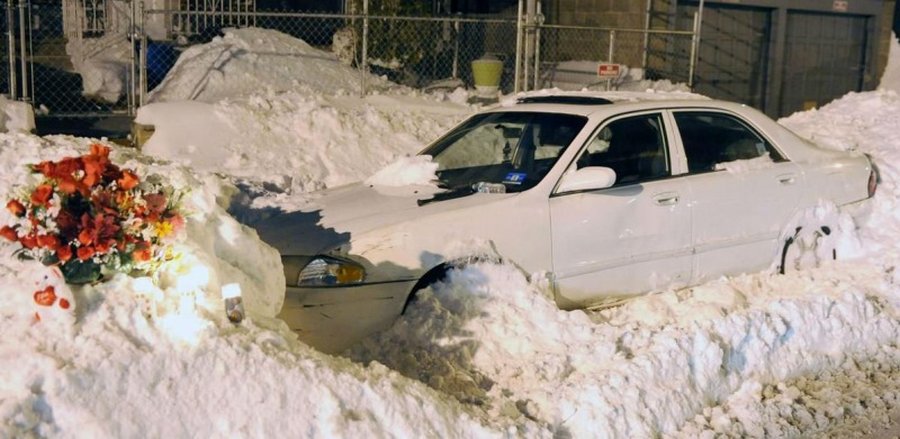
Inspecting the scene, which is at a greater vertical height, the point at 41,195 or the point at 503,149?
the point at 41,195

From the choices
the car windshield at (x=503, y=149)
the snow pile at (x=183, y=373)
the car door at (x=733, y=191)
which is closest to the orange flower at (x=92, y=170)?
the snow pile at (x=183, y=373)

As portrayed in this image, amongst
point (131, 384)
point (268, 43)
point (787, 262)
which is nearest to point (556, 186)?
point (787, 262)

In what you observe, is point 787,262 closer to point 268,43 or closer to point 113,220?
point 113,220

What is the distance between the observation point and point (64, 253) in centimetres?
440

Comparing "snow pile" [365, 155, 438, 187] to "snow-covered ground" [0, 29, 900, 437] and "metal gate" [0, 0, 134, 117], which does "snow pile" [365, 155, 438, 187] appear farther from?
"metal gate" [0, 0, 134, 117]

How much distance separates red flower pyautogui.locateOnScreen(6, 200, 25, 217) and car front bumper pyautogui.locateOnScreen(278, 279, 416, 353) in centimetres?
178

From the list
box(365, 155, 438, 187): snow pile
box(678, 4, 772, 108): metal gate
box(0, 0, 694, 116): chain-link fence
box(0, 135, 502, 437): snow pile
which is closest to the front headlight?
box(0, 135, 502, 437): snow pile

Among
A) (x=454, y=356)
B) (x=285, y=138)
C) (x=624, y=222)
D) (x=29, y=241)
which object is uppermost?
(x=29, y=241)

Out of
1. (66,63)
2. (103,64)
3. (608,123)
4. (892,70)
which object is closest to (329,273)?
(608,123)

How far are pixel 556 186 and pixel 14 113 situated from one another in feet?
21.8

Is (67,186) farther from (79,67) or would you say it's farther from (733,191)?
(79,67)

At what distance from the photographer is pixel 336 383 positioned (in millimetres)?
4672

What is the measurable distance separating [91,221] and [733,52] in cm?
1542

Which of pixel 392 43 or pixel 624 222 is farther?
pixel 392 43
